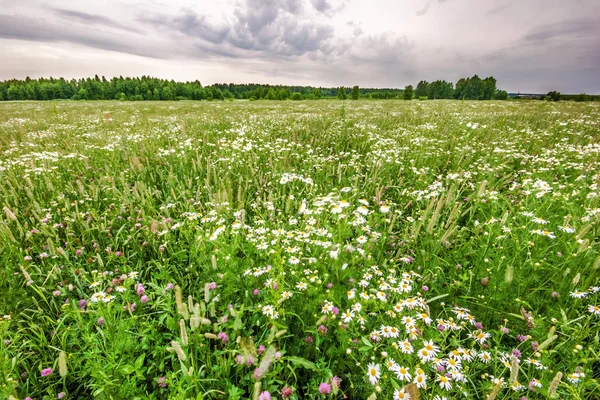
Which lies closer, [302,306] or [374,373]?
[374,373]

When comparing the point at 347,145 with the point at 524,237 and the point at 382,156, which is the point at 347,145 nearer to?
the point at 382,156

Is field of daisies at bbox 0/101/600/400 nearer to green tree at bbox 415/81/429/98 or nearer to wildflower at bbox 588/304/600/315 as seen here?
→ wildflower at bbox 588/304/600/315

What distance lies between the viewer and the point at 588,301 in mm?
2225

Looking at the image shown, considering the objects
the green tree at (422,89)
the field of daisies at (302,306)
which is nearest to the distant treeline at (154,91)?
the green tree at (422,89)

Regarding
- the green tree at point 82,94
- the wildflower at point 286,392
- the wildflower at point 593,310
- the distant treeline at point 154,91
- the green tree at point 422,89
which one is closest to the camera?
the wildflower at point 286,392

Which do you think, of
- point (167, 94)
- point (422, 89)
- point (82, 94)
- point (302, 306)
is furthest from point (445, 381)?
point (422, 89)

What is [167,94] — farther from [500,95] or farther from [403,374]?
[500,95]

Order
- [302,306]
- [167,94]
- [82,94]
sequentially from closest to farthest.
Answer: [302,306]
[82,94]
[167,94]

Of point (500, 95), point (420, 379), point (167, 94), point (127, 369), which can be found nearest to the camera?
point (420, 379)

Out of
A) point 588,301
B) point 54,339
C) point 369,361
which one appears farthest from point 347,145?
point 54,339

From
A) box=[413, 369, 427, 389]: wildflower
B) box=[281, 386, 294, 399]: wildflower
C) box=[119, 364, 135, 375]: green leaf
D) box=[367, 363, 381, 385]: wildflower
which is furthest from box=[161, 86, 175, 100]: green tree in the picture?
box=[413, 369, 427, 389]: wildflower

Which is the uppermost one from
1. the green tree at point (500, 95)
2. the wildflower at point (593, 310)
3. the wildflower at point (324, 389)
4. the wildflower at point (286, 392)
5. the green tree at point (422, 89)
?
the green tree at point (422, 89)

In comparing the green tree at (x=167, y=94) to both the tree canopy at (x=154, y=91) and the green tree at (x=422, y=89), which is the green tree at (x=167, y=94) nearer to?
the tree canopy at (x=154, y=91)

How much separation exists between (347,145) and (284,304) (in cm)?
510
